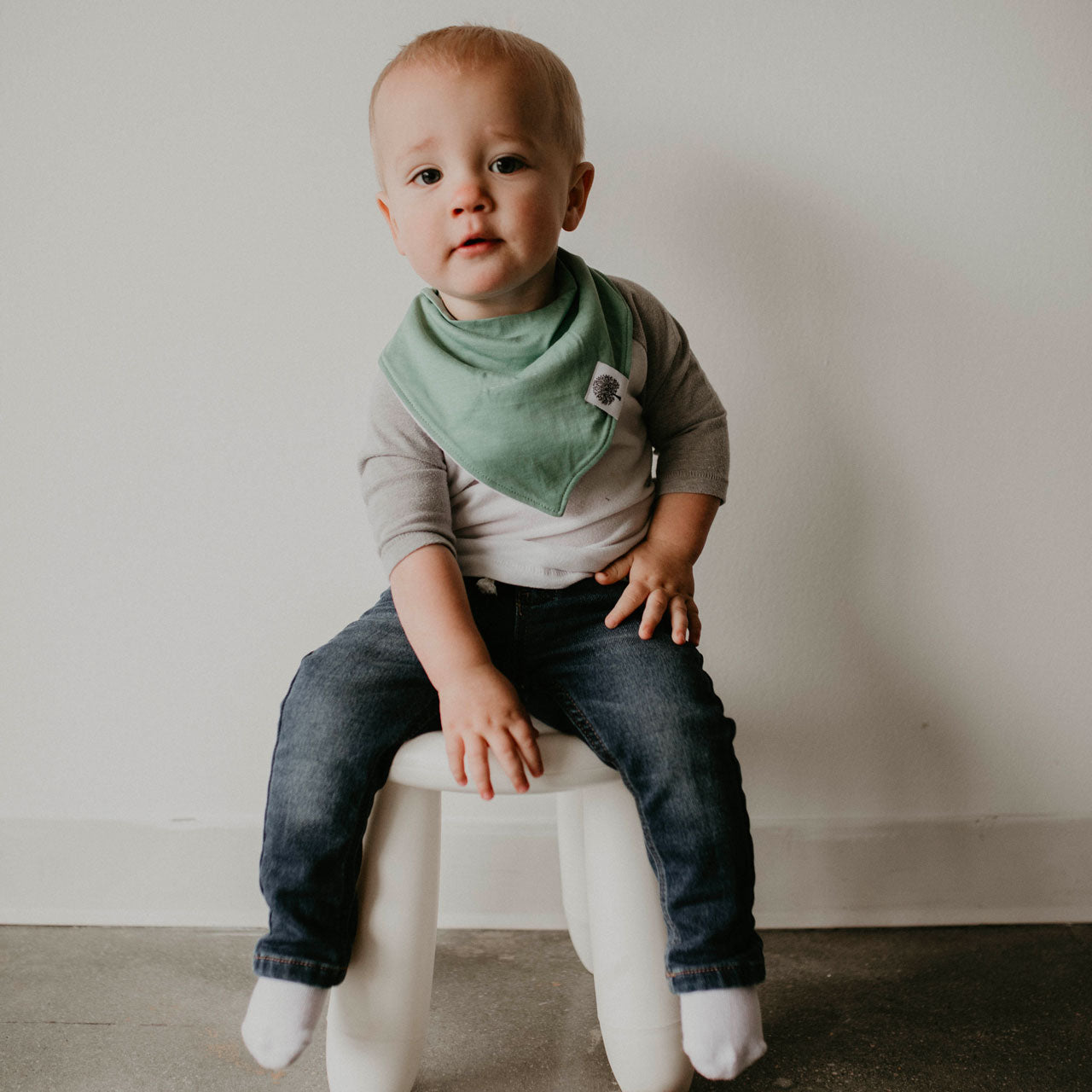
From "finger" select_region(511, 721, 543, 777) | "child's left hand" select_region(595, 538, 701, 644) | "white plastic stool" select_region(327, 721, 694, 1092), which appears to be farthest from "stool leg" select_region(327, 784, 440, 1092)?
"child's left hand" select_region(595, 538, 701, 644)

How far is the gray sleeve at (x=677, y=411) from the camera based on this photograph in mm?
798

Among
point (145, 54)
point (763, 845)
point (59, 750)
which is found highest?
point (145, 54)

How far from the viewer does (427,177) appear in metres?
0.71

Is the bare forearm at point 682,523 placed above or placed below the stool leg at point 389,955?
above

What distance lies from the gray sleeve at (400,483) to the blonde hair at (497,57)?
22cm

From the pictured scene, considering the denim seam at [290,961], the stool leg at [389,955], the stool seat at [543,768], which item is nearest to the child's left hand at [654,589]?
the stool seat at [543,768]

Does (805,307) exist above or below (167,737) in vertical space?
above

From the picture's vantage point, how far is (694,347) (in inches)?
37.4

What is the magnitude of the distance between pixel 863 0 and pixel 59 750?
110 centimetres

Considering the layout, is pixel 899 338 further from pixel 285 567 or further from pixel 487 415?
pixel 285 567

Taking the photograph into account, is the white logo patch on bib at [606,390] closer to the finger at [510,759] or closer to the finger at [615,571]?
the finger at [615,571]

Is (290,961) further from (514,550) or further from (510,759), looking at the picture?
(514,550)

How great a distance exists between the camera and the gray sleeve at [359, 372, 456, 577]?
729 millimetres

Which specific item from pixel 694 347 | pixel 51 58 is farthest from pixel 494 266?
pixel 51 58
